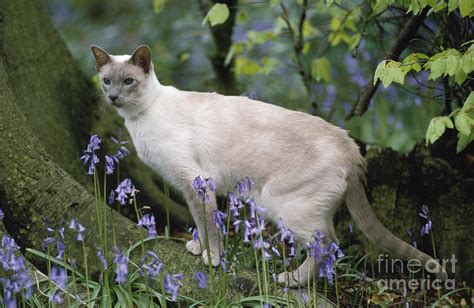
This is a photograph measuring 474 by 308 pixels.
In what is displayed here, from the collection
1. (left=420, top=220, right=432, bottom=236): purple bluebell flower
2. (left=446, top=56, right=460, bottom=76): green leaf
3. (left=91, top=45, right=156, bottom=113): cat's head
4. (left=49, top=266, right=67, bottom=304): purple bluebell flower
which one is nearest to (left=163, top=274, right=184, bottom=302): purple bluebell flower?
(left=49, top=266, right=67, bottom=304): purple bluebell flower

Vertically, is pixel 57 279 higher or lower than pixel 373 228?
higher

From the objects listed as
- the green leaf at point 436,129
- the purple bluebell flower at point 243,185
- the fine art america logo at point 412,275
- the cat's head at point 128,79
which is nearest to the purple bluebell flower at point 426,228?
the green leaf at point 436,129

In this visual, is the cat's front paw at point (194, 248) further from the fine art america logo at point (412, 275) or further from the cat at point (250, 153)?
the fine art america logo at point (412, 275)

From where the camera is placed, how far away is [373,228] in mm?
3576

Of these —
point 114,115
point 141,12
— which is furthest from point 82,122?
point 141,12

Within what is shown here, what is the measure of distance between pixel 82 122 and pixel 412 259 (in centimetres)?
263

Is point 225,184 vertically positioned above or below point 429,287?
above

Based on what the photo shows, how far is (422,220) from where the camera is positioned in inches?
169

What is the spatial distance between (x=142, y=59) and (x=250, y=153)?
2.77ft

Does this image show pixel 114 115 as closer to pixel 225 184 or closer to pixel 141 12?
pixel 225 184

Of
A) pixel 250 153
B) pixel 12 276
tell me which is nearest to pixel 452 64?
pixel 250 153

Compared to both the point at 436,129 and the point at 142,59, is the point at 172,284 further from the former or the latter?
the point at 142,59

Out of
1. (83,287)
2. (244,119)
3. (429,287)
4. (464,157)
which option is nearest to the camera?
(83,287)

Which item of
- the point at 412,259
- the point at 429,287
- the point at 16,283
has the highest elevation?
the point at 16,283
